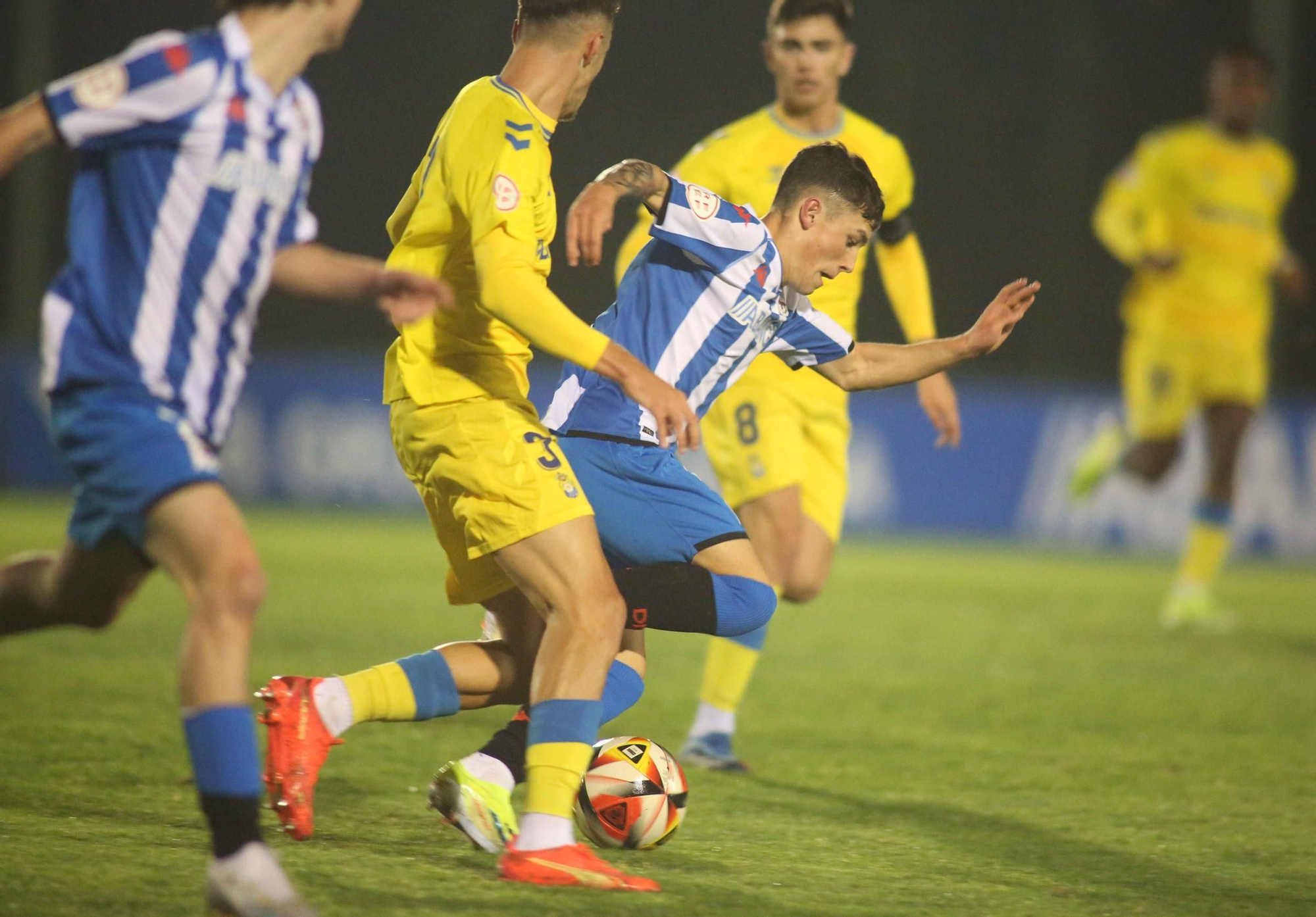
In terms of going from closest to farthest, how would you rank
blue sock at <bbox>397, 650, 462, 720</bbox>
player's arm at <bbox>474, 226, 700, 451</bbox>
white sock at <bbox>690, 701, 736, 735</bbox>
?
player's arm at <bbox>474, 226, 700, 451</bbox> < blue sock at <bbox>397, 650, 462, 720</bbox> < white sock at <bbox>690, 701, 736, 735</bbox>

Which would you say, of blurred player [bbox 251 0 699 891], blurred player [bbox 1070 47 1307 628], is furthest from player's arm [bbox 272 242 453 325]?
blurred player [bbox 1070 47 1307 628]

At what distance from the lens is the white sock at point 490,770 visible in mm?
3811

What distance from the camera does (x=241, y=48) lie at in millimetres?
3010

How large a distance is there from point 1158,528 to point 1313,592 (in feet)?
7.99

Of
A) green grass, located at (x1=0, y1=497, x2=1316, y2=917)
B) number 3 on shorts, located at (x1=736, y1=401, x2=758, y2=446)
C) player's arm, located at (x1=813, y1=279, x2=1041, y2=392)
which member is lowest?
green grass, located at (x1=0, y1=497, x2=1316, y2=917)

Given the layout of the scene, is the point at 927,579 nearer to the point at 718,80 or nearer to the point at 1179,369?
the point at 1179,369

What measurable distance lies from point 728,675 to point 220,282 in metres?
2.67

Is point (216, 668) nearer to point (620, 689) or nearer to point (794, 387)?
point (620, 689)

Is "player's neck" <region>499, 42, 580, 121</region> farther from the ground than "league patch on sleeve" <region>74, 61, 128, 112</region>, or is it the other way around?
"player's neck" <region>499, 42, 580, 121</region>

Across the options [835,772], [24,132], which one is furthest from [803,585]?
[24,132]

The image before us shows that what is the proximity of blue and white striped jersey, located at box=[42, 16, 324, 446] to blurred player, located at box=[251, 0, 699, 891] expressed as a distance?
55cm

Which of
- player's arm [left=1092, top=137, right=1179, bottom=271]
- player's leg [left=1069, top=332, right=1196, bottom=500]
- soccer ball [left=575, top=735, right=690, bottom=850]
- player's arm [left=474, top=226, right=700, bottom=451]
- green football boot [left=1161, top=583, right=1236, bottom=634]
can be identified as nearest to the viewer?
player's arm [left=474, top=226, right=700, bottom=451]

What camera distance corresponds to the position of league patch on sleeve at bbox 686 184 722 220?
3.79 meters

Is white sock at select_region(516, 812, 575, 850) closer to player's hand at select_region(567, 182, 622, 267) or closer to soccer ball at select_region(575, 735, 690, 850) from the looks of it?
soccer ball at select_region(575, 735, 690, 850)
